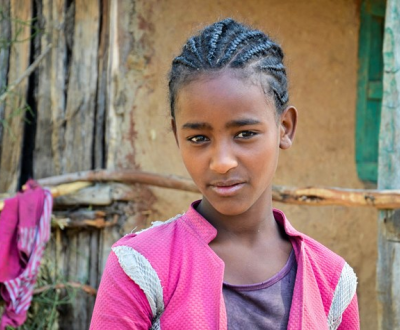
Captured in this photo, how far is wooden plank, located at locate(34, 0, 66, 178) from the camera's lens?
169 inches

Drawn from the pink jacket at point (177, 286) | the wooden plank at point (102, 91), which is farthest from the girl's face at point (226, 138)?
the wooden plank at point (102, 91)

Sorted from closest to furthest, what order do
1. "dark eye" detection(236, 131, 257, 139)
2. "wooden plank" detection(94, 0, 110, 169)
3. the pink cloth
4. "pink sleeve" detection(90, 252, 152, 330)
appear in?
1. "pink sleeve" detection(90, 252, 152, 330)
2. "dark eye" detection(236, 131, 257, 139)
3. the pink cloth
4. "wooden plank" detection(94, 0, 110, 169)

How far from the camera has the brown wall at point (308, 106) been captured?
4.20 metres

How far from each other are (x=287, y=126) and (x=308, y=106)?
2883mm

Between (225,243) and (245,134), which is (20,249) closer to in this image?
(225,243)

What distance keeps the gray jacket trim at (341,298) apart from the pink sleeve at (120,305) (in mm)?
474

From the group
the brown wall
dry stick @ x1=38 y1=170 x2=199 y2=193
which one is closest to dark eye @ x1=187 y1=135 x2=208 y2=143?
dry stick @ x1=38 y1=170 x2=199 y2=193

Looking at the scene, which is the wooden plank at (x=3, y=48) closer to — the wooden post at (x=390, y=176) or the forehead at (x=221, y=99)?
the wooden post at (x=390, y=176)

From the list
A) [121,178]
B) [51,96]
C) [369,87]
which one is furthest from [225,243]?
[369,87]

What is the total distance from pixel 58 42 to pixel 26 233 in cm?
128

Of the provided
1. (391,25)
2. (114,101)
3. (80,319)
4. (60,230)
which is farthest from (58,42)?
(391,25)

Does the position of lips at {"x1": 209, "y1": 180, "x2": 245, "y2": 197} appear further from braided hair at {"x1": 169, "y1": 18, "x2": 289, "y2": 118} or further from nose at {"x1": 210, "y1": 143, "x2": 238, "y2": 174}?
braided hair at {"x1": 169, "y1": 18, "x2": 289, "y2": 118}

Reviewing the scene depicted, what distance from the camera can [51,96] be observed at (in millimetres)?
4312

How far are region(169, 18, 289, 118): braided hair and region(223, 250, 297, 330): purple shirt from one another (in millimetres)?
446
